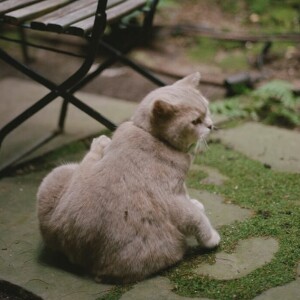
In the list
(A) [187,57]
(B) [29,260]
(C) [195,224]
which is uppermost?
(C) [195,224]

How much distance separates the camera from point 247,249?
8.82 feet

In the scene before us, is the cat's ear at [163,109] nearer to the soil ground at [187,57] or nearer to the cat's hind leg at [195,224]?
the cat's hind leg at [195,224]

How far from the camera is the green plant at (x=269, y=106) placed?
14.2 feet

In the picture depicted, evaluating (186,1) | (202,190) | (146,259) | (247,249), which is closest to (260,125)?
(202,190)

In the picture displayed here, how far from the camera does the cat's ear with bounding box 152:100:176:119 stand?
2.47m

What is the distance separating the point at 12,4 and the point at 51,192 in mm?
1253

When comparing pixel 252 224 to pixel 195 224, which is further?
pixel 252 224

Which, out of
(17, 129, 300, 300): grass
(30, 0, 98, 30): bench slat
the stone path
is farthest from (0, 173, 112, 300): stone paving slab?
(30, 0, 98, 30): bench slat

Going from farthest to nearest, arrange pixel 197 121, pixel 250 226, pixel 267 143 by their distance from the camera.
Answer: pixel 267 143 → pixel 250 226 → pixel 197 121

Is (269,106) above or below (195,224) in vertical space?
below

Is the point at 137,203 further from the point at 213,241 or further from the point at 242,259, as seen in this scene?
the point at 242,259

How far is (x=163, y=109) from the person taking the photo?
2.49m

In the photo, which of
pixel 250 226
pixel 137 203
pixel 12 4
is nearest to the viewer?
pixel 137 203

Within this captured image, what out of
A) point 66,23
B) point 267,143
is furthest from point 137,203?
point 267,143
